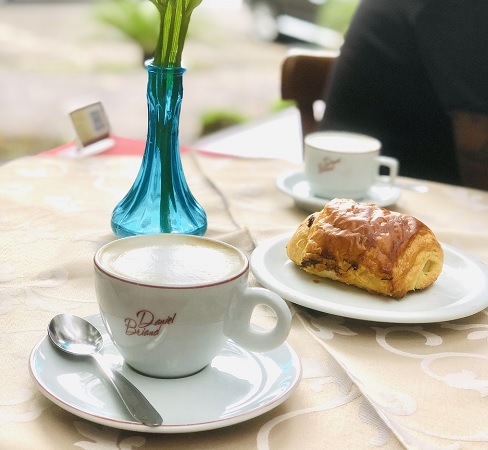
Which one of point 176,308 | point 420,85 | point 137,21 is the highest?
point 176,308

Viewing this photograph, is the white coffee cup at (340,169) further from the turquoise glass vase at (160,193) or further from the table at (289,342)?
the turquoise glass vase at (160,193)

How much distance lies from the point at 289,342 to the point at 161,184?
10.8 inches

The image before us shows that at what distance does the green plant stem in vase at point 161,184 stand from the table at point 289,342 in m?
0.06

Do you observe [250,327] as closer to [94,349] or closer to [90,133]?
[94,349]

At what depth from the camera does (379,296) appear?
743mm

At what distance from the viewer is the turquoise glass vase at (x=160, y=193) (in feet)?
2.77

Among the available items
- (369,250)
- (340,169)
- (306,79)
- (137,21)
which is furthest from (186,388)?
(137,21)

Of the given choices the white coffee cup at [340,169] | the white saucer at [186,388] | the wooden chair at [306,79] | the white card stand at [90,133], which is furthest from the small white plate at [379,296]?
the wooden chair at [306,79]

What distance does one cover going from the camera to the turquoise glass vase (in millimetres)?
844

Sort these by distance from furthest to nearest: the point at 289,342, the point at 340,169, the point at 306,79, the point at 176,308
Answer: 1. the point at 306,79
2. the point at 340,169
3. the point at 289,342
4. the point at 176,308

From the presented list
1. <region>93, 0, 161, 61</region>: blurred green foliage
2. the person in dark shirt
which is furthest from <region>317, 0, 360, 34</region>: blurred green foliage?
the person in dark shirt

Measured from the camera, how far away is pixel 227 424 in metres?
0.49

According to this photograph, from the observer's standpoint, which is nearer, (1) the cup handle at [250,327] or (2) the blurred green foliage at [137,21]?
(1) the cup handle at [250,327]

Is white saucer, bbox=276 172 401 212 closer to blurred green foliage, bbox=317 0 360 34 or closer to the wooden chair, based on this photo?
the wooden chair
